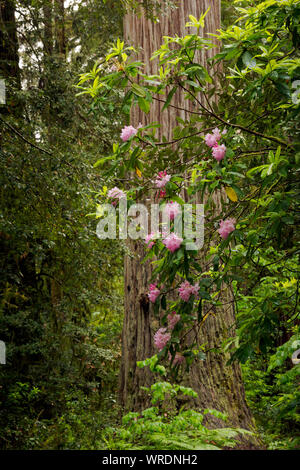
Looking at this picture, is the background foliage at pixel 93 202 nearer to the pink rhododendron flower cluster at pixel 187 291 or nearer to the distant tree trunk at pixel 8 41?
the distant tree trunk at pixel 8 41

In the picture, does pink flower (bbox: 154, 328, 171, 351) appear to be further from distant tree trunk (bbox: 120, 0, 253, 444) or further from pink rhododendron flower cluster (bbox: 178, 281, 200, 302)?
distant tree trunk (bbox: 120, 0, 253, 444)

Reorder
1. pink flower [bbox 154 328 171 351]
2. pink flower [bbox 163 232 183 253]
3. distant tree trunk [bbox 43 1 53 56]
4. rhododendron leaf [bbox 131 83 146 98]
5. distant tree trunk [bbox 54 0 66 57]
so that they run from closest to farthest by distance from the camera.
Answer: pink flower [bbox 163 232 183 253]
rhododendron leaf [bbox 131 83 146 98]
pink flower [bbox 154 328 171 351]
distant tree trunk [bbox 43 1 53 56]
distant tree trunk [bbox 54 0 66 57]

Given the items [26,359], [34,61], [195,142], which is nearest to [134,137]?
[195,142]

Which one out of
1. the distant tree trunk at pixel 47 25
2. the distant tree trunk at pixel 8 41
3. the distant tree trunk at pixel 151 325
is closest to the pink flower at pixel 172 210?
the distant tree trunk at pixel 151 325

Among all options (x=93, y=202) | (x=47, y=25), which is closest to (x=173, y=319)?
(x=93, y=202)

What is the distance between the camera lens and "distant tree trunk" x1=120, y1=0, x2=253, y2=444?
14.3ft

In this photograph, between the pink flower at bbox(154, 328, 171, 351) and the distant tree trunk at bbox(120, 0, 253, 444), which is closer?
the pink flower at bbox(154, 328, 171, 351)

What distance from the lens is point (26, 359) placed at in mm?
6273

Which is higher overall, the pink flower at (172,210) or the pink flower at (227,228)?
the pink flower at (172,210)

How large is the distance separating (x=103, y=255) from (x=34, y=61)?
2193 millimetres

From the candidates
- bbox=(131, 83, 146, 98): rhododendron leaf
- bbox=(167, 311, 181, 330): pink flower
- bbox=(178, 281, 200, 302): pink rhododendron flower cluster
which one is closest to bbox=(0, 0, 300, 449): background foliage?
bbox=(131, 83, 146, 98): rhododendron leaf

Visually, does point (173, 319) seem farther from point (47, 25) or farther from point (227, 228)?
→ point (47, 25)

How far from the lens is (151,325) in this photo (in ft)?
15.4

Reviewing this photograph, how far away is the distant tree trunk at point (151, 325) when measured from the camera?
4.35m
